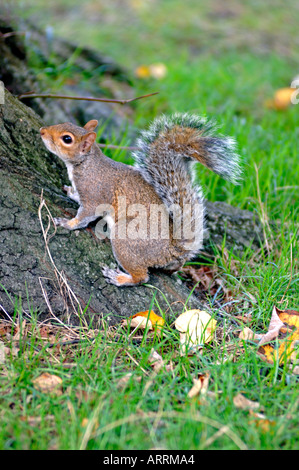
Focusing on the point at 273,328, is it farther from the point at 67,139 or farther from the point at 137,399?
the point at 67,139

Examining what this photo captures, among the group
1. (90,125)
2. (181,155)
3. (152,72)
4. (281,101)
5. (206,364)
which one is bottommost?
(206,364)

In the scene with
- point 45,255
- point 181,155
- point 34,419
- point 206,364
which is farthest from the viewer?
point 181,155

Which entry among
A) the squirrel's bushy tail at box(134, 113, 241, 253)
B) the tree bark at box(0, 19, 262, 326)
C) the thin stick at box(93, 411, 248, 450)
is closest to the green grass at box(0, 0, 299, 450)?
the thin stick at box(93, 411, 248, 450)

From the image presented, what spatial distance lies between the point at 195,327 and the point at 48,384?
1.91 feet

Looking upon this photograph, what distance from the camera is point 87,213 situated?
212 centimetres

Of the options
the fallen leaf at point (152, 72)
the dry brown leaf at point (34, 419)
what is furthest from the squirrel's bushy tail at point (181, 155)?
the fallen leaf at point (152, 72)

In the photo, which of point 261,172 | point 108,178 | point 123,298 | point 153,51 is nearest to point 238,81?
point 153,51

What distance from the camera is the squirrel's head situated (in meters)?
2.13

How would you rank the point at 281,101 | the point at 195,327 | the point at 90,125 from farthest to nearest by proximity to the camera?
the point at 281,101
the point at 90,125
the point at 195,327

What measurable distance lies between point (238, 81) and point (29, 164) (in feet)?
9.96

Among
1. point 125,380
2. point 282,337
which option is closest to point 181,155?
point 282,337

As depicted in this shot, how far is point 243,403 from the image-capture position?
153cm

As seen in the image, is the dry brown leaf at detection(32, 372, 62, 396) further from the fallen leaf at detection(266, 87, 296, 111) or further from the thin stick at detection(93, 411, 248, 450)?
the fallen leaf at detection(266, 87, 296, 111)

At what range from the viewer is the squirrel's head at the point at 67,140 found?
213 centimetres
